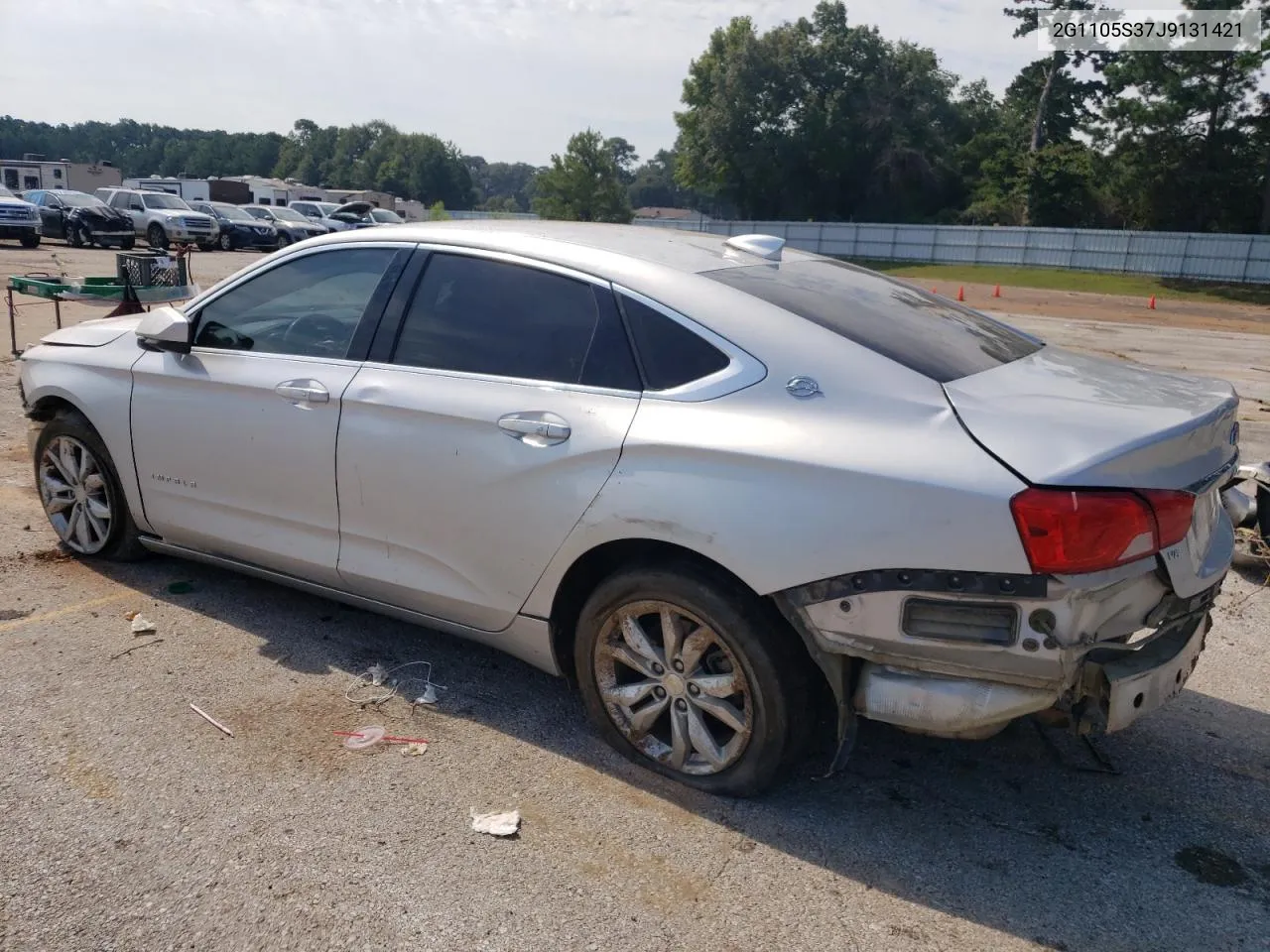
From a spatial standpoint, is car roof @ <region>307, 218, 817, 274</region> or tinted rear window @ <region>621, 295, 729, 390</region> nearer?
tinted rear window @ <region>621, 295, 729, 390</region>

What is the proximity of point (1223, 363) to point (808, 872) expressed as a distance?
15493 millimetres

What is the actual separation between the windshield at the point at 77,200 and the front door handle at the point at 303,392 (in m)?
31.2

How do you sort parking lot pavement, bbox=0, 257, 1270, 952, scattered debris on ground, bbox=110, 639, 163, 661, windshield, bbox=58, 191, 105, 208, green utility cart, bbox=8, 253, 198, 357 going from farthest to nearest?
windshield, bbox=58, 191, 105, 208, green utility cart, bbox=8, 253, 198, 357, scattered debris on ground, bbox=110, 639, 163, 661, parking lot pavement, bbox=0, 257, 1270, 952

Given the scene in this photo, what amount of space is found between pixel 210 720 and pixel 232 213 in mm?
34200

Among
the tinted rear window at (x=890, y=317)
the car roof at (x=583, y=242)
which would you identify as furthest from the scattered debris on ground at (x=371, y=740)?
the tinted rear window at (x=890, y=317)

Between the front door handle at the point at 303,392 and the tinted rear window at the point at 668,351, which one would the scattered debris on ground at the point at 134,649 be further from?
the tinted rear window at the point at 668,351

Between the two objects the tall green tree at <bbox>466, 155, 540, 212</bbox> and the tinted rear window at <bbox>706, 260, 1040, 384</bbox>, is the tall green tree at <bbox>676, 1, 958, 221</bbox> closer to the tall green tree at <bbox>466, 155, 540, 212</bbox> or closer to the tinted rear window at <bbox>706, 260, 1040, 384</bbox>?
the tinted rear window at <bbox>706, 260, 1040, 384</bbox>

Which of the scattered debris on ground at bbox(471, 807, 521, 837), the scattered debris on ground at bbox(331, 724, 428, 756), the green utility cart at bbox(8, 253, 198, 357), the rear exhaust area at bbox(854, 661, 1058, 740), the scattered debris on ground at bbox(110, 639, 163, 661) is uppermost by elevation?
the green utility cart at bbox(8, 253, 198, 357)

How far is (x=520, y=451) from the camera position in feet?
11.2

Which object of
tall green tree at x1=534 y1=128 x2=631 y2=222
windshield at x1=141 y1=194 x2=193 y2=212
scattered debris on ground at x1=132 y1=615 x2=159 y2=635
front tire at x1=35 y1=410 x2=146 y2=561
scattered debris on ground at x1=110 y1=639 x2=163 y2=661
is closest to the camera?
scattered debris on ground at x1=110 y1=639 x2=163 y2=661

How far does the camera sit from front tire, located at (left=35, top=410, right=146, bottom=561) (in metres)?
4.86

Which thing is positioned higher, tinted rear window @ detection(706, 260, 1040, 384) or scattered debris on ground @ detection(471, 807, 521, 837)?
tinted rear window @ detection(706, 260, 1040, 384)

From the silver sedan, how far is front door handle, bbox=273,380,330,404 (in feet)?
0.04

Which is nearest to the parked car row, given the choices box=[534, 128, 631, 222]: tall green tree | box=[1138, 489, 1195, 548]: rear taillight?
box=[534, 128, 631, 222]: tall green tree
